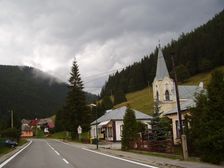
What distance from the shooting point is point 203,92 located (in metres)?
A: 21.5

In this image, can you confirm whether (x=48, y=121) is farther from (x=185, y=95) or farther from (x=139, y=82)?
(x=185, y=95)

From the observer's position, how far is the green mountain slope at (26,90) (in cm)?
16962

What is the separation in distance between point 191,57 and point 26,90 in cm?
7991

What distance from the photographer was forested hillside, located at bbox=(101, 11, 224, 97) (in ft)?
418

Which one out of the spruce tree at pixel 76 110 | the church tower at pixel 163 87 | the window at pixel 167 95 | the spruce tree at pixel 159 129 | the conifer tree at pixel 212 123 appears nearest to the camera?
the conifer tree at pixel 212 123

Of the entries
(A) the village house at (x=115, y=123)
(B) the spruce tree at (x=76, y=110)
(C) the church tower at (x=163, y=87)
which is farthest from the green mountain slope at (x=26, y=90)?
(A) the village house at (x=115, y=123)

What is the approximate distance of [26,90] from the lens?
602 ft

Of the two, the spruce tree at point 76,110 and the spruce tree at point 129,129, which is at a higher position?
the spruce tree at point 76,110

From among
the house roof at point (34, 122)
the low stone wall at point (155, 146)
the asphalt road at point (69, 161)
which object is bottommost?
the asphalt road at point (69, 161)

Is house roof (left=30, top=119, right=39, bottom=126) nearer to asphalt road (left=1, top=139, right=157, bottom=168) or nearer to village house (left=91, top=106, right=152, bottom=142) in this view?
village house (left=91, top=106, right=152, bottom=142)

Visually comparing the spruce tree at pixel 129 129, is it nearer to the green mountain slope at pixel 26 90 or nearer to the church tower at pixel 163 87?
the church tower at pixel 163 87

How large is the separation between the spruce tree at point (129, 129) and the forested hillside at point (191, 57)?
3033 inches

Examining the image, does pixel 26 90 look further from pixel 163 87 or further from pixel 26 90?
pixel 163 87

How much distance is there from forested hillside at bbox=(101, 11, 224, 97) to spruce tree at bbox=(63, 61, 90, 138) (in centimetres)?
3849
